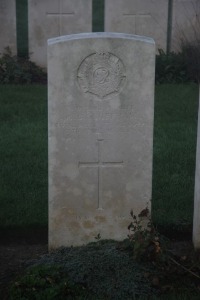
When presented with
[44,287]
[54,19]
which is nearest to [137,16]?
[54,19]

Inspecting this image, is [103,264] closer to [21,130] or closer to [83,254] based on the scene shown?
[83,254]

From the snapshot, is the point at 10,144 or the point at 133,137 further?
the point at 10,144

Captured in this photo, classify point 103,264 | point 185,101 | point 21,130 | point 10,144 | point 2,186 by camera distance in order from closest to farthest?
1. point 103,264
2. point 2,186
3. point 10,144
4. point 21,130
5. point 185,101

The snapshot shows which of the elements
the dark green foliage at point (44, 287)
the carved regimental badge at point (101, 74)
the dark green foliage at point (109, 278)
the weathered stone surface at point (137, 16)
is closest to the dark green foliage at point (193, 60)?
the weathered stone surface at point (137, 16)

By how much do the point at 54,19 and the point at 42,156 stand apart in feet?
18.9

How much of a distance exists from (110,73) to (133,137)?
54 cm

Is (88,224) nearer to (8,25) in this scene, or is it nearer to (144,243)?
(144,243)

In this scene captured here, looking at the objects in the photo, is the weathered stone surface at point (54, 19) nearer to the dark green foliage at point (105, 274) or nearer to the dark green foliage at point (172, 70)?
the dark green foliage at point (172, 70)

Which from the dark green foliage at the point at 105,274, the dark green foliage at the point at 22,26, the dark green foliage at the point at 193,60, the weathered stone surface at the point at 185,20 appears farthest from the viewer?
the weathered stone surface at the point at 185,20

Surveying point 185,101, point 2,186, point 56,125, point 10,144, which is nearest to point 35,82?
point 185,101

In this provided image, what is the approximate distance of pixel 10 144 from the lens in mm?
8227

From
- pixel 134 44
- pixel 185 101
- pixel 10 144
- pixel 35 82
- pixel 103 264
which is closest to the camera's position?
pixel 103 264

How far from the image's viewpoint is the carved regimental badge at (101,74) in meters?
5.06

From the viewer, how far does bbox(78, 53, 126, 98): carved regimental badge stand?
16.6 ft
